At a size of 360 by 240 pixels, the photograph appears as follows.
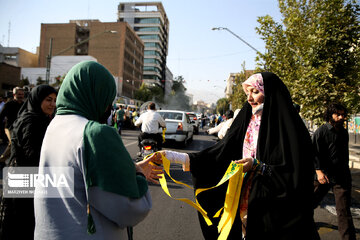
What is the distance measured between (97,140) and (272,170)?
150cm

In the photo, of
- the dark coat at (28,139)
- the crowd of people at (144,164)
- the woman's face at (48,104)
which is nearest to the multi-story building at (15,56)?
the woman's face at (48,104)

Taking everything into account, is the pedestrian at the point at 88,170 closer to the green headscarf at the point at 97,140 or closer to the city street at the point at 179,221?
the green headscarf at the point at 97,140

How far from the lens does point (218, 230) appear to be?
95.3 inches

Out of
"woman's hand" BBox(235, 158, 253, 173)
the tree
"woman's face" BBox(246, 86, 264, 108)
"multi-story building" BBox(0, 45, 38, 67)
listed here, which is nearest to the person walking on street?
the tree

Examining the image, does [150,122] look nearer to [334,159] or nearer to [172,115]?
[334,159]

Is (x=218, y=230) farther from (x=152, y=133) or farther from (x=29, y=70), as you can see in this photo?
(x=29, y=70)

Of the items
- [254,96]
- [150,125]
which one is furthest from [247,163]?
[150,125]

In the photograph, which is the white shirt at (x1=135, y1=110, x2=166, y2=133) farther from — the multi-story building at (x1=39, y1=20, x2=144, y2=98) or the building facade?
the multi-story building at (x1=39, y1=20, x2=144, y2=98)

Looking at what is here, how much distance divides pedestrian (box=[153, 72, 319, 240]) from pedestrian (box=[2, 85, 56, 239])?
4.19ft

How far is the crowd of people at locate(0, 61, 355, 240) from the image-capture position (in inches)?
47.9

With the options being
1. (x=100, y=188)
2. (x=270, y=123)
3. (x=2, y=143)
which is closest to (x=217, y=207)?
(x=270, y=123)

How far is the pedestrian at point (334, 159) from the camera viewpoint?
3.48 metres

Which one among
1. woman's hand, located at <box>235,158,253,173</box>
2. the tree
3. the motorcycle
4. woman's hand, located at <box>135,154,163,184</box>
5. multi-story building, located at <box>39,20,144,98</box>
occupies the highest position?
multi-story building, located at <box>39,20,144,98</box>

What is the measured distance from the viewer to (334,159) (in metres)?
3.61
